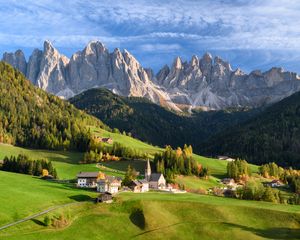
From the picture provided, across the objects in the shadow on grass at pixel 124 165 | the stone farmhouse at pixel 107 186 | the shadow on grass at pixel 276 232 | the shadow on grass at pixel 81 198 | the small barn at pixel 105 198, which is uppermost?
the shadow on grass at pixel 124 165

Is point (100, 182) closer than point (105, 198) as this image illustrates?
No

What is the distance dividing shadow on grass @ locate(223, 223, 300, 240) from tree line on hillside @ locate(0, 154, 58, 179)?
270ft

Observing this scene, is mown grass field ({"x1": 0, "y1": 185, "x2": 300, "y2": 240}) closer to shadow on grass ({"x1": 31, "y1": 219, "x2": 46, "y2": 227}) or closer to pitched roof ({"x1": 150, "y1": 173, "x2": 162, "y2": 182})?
shadow on grass ({"x1": 31, "y1": 219, "x2": 46, "y2": 227})

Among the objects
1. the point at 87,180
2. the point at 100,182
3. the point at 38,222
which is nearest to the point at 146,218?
the point at 38,222

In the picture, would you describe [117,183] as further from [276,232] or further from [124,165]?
[276,232]

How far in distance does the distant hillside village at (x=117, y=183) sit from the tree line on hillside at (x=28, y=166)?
17993 millimetres

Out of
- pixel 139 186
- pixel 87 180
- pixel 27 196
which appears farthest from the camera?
pixel 87 180

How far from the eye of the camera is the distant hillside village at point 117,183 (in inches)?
5084

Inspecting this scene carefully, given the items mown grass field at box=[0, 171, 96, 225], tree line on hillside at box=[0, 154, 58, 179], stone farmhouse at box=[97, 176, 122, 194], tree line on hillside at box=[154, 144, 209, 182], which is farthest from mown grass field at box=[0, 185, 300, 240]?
tree line on hillside at box=[154, 144, 209, 182]

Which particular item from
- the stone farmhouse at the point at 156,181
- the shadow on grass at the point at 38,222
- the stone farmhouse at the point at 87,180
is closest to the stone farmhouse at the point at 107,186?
the stone farmhouse at the point at 87,180

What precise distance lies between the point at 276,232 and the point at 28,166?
9944 centimetres

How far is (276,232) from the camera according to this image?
308ft

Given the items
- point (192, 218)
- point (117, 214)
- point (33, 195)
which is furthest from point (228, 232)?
point (33, 195)

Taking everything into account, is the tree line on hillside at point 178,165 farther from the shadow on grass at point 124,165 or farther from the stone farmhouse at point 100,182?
the stone farmhouse at point 100,182
